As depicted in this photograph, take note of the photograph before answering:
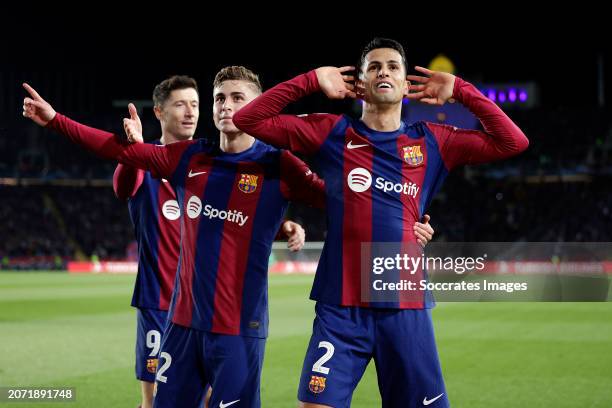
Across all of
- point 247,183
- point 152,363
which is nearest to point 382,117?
point 247,183

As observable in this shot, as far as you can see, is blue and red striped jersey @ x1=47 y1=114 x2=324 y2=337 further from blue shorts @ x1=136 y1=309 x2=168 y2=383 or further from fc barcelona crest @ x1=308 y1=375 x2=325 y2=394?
blue shorts @ x1=136 y1=309 x2=168 y2=383

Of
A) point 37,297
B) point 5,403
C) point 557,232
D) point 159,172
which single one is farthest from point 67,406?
point 557,232

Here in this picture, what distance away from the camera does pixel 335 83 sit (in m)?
4.11

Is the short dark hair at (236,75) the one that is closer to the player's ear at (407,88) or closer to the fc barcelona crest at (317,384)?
the player's ear at (407,88)

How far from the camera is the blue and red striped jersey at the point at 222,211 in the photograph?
4148mm

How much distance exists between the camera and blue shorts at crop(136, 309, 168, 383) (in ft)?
17.4

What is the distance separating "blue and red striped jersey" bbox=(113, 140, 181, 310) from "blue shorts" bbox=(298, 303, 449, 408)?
5.30 ft

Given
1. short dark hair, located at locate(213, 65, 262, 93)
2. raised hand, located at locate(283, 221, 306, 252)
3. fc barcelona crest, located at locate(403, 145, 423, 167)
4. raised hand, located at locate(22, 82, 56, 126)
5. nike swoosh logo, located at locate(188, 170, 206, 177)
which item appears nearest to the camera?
fc barcelona crest, located at locate(403, 145, 423, 167)

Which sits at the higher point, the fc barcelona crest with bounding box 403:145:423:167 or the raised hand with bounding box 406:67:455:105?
the raised hand with bounding box 406:67:455:105

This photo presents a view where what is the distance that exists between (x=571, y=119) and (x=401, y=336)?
46020mm

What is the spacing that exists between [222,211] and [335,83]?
859 mm

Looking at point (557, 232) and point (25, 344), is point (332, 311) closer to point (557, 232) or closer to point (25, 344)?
point (25, 344)

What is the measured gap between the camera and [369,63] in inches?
162

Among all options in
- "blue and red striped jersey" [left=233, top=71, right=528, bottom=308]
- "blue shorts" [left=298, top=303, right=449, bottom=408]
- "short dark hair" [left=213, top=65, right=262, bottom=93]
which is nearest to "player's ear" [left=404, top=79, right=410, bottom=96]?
"blue and red striped jersey" [left=233, top=71, right=528, bottom=308]
